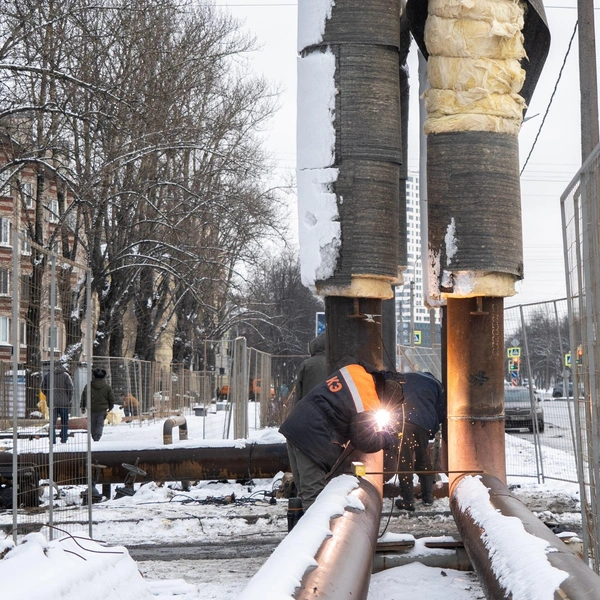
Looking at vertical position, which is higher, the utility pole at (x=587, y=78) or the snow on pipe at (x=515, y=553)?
the utility pole at (x=587, y=78)

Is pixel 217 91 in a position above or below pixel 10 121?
above

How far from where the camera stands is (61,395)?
10.1 meters

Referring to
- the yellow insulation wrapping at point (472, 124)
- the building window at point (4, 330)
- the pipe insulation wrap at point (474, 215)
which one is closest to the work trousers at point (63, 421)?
the pipe insulation wrap at point (474, 215)

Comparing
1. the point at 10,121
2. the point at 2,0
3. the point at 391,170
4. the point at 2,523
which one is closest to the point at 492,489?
the point at 391,170

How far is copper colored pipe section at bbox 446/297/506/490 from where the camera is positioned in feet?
30.5

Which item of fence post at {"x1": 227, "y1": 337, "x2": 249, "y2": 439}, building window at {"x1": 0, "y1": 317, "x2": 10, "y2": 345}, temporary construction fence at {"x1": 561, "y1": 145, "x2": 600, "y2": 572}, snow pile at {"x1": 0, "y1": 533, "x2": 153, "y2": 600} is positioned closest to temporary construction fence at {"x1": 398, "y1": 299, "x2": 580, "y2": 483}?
fence post at {"x1": 227, "y1": 337, "x2": 249, "y2": 439}

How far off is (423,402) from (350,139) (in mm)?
3177

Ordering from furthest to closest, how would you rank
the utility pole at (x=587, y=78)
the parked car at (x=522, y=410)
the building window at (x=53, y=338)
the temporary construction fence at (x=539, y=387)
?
the utility pole at (x=587, y=78) < the parked car at (x=522, y=410) < the temporary construction fence at (x=539, y=387) < the building window at (x=53, y=338)

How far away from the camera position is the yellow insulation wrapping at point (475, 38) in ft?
30.8

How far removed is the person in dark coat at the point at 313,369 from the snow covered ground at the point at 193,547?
4.80 feet

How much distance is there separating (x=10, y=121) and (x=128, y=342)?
2469cm

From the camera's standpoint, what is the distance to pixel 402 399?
25.8 ft

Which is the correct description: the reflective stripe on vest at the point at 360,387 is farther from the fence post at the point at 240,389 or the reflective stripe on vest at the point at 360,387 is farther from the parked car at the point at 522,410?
the fence post at the point at 240,389

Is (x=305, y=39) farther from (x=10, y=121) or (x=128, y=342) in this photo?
(x=128, y=342)
